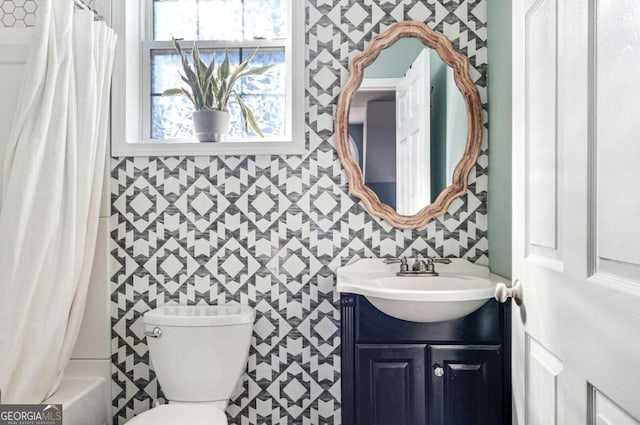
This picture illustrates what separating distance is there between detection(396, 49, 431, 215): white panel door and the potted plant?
0.63 m

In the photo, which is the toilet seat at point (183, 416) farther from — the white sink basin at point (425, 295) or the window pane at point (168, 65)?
the window pane at point (168, 65)

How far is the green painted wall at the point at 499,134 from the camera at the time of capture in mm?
1946

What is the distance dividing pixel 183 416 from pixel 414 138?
1.38 m

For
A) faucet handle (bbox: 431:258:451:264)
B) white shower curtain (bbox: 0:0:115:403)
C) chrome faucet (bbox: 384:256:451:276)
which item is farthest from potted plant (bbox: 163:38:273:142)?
faucet handle (bbox: 431:258:451:264)

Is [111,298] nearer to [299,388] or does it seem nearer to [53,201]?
[53,201]

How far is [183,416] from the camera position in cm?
175

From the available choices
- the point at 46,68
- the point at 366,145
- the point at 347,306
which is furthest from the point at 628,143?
the point at 46,68

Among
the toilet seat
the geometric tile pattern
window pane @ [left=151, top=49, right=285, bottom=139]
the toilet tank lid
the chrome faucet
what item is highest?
the geometric tile pattern

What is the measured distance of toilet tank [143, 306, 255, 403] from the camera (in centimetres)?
197

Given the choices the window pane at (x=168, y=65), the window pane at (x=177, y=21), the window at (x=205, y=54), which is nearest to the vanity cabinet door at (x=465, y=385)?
the window at (x=205, y=54)

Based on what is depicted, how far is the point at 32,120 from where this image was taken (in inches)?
70.5

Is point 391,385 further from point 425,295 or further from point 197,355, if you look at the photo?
point 197,355

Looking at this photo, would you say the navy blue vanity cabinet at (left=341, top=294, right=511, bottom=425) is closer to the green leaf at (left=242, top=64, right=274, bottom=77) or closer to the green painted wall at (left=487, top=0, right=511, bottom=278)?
the green painted wall at (left=487, top=0, right=511, bottom=278)

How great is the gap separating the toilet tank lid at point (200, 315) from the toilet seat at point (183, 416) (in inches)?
11.7
